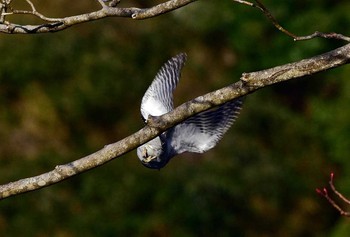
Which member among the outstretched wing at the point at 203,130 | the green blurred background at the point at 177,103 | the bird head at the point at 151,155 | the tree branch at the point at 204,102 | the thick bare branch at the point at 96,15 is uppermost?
the thick bare branch at the point at 96,15

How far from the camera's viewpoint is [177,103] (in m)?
12.3

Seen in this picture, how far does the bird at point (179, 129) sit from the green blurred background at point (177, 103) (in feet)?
15.0

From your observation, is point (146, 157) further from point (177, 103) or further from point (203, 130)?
point (177, 103)

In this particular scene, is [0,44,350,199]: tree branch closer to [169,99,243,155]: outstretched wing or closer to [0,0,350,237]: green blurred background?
[169,99,243,155]: outstretched wing

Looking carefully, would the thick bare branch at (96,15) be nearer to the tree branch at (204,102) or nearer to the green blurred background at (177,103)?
the tree branch at (204,102)

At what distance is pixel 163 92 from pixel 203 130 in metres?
0.33

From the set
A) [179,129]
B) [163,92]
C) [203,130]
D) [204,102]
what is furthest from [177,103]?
[204,102]

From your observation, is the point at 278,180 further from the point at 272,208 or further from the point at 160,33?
the point at 160,33

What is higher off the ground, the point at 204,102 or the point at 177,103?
the point at 204,102

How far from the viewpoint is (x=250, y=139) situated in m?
12.2

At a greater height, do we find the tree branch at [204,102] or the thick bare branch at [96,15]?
the thick bare branch at [96,15]

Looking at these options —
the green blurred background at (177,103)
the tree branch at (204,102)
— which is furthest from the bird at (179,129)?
the green blurred background at (177,103)

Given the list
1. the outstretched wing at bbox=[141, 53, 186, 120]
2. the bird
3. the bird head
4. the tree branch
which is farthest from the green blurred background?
the tree branch

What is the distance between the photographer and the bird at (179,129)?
5.87 m
